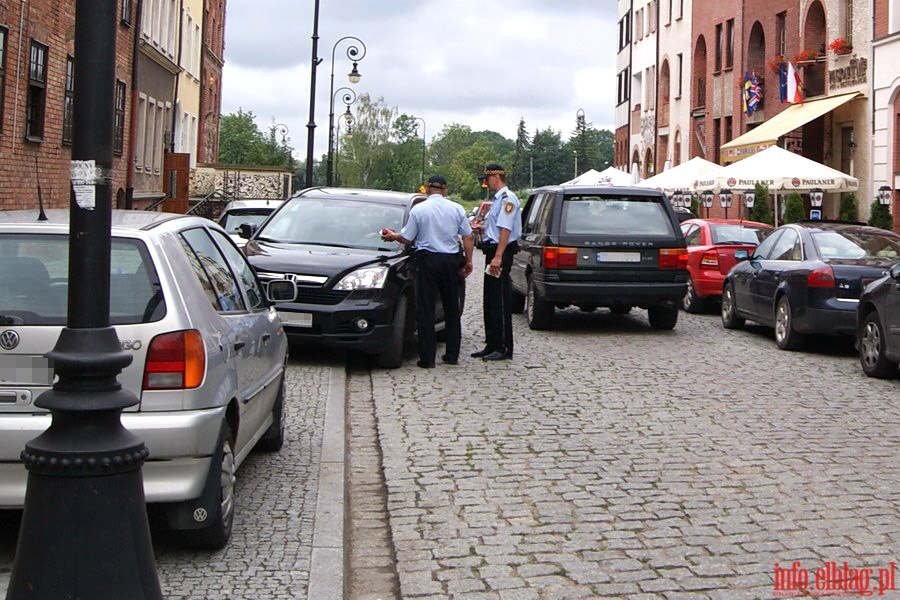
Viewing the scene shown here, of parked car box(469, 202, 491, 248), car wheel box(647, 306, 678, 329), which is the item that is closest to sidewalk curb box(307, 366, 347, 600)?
parked car box(469, 202, 491, 248)

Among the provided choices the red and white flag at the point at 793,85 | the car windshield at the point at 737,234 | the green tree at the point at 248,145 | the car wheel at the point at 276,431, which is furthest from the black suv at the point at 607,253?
the green tree at the point at 248,145

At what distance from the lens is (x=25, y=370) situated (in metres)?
5.23

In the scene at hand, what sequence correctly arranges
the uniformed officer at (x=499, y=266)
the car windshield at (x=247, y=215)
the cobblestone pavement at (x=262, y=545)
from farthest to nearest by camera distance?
the car windshield at (x=247, y=215)
the uniformed officer at (x=499, y=266)
the cobblestone pavement at (x=262, y=545)

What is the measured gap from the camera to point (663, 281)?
16094 mm

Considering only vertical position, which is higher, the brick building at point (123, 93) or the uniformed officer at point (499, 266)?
the brick building at point (123, 93)

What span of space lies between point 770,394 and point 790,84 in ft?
84.1

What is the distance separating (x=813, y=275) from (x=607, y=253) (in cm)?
272

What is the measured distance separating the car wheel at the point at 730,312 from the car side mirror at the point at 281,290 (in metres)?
10.6

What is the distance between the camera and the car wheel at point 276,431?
7.79 meters

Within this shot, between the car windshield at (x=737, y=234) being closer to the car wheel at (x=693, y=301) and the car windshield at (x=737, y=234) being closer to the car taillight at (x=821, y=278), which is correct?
the car wheel at (x=693, y=301)

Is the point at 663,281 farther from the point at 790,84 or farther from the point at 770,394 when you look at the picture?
the point at 790,84

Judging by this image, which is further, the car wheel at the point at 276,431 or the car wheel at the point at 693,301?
the car wheel at the point at 693,301

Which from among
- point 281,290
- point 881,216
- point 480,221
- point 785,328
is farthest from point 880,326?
point 480,221

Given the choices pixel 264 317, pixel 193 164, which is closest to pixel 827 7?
pixel 193 164
